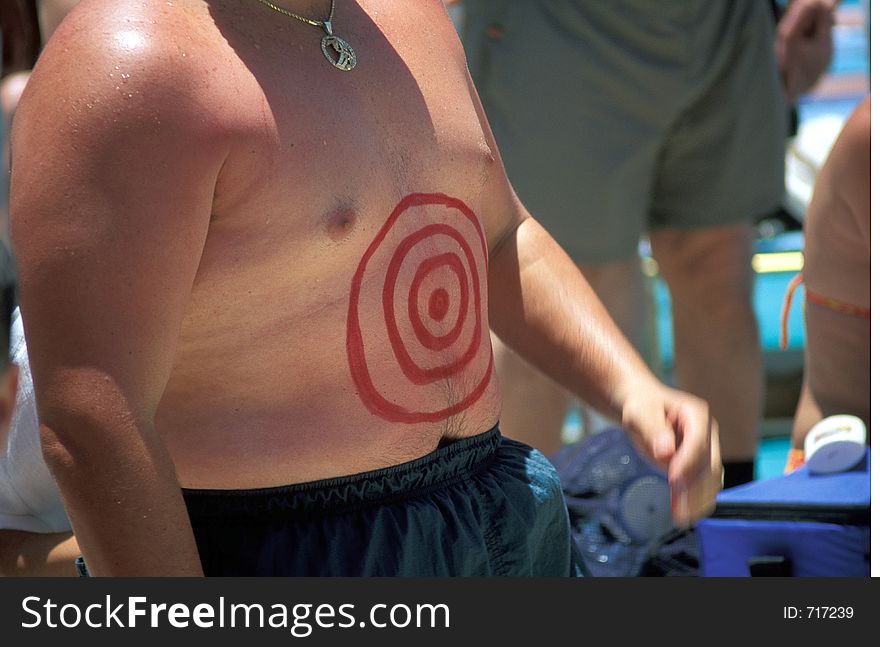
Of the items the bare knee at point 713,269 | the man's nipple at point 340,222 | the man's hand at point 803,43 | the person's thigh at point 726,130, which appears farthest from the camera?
the man's hand at point 803,43

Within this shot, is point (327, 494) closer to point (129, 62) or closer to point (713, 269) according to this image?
point (129, 62)

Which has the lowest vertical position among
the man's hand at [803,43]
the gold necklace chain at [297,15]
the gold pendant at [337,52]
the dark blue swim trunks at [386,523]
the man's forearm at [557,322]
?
the dark blue swim trunks at [386,523]

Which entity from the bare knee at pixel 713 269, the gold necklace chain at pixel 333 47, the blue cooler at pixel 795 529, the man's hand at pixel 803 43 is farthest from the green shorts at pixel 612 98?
the gold necklace chain at pixel 333 47

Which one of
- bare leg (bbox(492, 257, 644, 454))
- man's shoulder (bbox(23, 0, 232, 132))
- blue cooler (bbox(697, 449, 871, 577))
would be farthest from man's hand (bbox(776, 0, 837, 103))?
man's shoulder (bbox(23, 0, 232, 132))

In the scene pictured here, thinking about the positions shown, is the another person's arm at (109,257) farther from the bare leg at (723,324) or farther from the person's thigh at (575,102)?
the bare leg at (723,324)

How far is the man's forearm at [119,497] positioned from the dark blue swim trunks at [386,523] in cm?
14

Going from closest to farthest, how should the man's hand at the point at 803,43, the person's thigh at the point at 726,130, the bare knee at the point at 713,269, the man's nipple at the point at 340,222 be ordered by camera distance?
the man's nipple at the point at 340,222 → the person's thigh at the point at 726,130 → the bare knee at the point at 713,269 → the man's hand at the point at 803,43

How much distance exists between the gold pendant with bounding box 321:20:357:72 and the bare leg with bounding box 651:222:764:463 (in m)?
1.59

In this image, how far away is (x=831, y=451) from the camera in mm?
1929

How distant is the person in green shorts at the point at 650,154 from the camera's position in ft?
8.01

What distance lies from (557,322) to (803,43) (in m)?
1.71

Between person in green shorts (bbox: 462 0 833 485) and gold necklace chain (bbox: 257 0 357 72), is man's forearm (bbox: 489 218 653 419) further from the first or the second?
person in green shorts (bbox: 462 0 833 485)

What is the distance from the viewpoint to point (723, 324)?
270 cm

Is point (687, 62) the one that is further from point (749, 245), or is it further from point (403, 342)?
point (403, 342)
